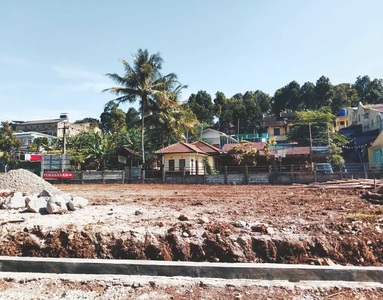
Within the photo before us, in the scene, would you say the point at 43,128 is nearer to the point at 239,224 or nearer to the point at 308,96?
the point at 308,96

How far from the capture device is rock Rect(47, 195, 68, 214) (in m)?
6.77

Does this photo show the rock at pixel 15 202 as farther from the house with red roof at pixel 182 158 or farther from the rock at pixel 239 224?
the house with red roof at pixel 182 158

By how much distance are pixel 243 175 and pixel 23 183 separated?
16.3 m

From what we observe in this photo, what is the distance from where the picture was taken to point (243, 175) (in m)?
23.3

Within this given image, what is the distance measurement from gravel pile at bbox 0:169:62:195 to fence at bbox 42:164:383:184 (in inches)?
538

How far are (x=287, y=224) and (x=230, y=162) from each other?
26.0 metres

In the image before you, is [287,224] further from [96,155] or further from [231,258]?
[96,155]

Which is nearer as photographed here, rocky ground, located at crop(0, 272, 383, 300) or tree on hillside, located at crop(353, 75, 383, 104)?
rocky ground, located at crop(0, 272, 383, 300)

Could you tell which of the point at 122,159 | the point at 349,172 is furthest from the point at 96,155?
the point at 349,172

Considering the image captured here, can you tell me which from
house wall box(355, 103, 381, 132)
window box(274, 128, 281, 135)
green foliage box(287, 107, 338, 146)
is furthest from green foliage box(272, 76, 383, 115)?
green foliage box(287, 107, 338, 146)

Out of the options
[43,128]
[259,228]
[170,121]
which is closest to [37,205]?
[259,228]

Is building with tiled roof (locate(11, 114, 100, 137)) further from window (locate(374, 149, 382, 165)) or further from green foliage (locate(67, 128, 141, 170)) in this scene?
window (locate(374, 149, 382, 165))

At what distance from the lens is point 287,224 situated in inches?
225

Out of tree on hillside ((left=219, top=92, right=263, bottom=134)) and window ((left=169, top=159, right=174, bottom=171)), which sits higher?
tree on hillside ((left=219, top=92, right=263, bottom=134))
